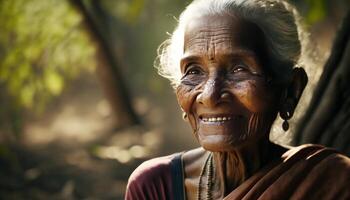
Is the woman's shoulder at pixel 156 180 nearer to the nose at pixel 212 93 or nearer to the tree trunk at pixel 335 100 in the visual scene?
the nose at pixel 212 93

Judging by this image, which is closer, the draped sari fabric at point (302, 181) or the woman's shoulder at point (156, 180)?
the draped sari fabric at point (302, 181)

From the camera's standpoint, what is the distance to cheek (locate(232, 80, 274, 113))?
238 cm

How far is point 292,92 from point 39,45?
5.30 m

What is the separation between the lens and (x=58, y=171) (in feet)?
23.4

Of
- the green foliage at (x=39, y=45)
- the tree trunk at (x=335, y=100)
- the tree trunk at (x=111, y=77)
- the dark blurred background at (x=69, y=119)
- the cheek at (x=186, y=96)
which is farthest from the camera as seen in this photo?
the tree trunk at (x=111, y=77)

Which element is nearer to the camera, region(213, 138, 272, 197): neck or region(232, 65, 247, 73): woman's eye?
region(232, 65, 247, 73): woman's eye

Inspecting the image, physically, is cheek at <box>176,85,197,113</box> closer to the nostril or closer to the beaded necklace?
the nostril

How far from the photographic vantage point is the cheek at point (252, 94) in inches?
93.9

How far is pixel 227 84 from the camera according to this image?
Result: 240 centimetres

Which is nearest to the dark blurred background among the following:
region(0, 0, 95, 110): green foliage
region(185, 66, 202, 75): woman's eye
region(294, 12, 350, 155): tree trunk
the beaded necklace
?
region(0, 0, 95, 110): green foliage

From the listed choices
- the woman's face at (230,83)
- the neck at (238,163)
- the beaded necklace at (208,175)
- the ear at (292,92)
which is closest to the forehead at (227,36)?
the woman's face at (230,83)

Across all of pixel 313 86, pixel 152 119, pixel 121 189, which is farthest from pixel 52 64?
pixel 313 86

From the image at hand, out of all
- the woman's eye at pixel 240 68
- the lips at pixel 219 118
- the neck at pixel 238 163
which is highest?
the woman's eye at pixel 240 68

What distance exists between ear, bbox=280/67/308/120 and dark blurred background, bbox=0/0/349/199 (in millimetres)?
1080
